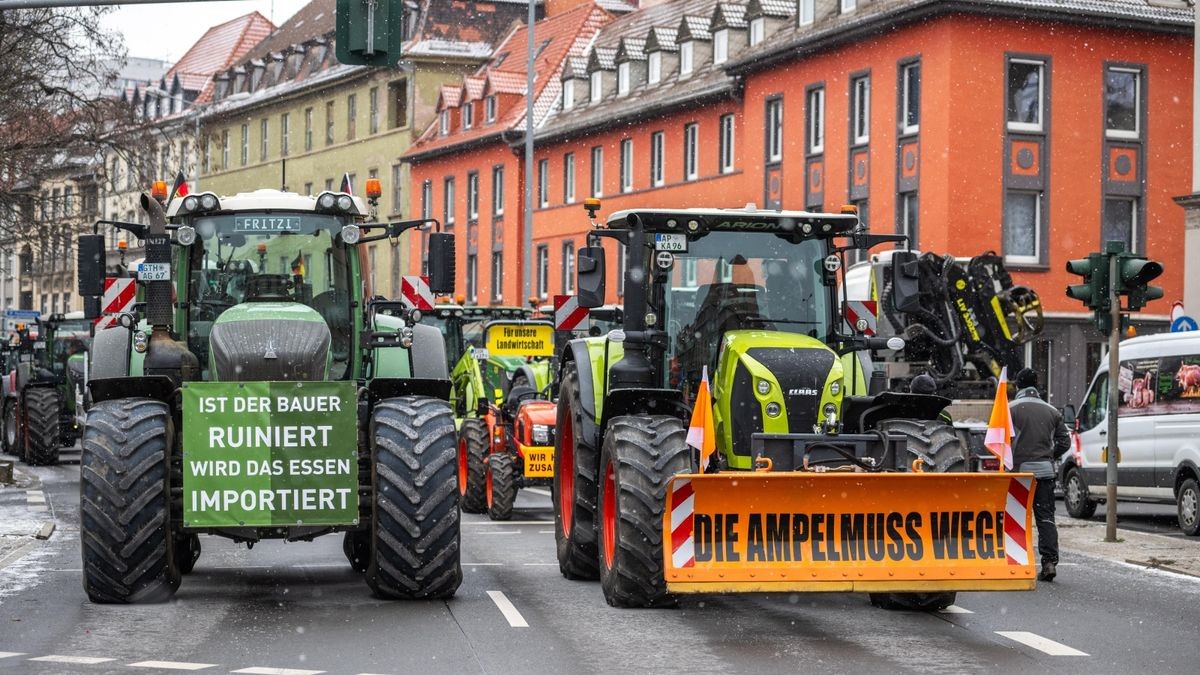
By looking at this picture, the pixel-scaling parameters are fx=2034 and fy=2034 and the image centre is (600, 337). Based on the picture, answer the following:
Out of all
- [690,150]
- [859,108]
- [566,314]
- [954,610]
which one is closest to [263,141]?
[690,150]

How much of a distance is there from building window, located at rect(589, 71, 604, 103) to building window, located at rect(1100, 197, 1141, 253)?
21.2 m

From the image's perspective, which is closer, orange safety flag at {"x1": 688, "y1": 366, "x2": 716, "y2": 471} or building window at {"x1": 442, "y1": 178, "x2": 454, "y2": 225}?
orange safety flag at {"x1": 688, "y1": 366, "x2": 716, "y2": 471}

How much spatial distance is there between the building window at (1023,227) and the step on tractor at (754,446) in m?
27.8

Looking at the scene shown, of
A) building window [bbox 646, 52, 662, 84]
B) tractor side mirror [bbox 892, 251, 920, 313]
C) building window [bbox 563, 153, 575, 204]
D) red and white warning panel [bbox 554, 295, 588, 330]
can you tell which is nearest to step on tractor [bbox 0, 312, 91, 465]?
red and white warning panel [bbox 554, 295, 588, 330]

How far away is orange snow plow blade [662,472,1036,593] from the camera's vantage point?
12094 mm

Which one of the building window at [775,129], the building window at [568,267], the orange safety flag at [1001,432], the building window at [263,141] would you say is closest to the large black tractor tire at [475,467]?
the orange safety flag at [1001,432]

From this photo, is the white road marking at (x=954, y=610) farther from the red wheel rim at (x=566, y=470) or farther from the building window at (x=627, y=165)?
the building window at (x=627, y=165)

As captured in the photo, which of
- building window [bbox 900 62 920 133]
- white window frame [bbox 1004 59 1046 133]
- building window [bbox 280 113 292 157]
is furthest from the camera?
building window [bbox 280 113 292 157]

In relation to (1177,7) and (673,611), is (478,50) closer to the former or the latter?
(1177,7)

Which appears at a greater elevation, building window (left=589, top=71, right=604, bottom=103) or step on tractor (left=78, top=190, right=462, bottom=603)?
building window (left=589, top=71, right=604, bottom=103)

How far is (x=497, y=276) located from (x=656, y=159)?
12.6 meters

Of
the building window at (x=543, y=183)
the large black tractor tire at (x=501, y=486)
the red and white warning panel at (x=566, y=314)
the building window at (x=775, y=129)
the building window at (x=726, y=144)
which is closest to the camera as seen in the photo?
→ the red and white warning panel at (x=566, y=314)

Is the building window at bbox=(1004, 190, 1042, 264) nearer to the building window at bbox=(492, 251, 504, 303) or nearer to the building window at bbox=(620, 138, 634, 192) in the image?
the building window at bbox=(620, 138, 634, 192)

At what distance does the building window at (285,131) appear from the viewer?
8394 cm
